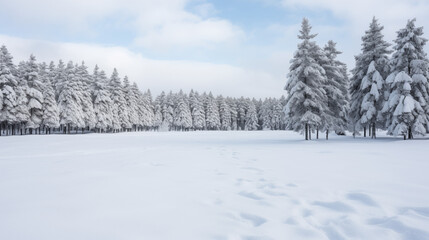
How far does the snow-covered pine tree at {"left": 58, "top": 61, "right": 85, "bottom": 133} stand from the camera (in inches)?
1699

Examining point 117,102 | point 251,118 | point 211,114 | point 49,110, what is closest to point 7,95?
point 49,110

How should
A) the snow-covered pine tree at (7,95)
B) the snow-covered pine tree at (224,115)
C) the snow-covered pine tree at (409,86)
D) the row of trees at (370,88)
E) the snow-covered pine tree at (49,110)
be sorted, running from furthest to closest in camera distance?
the snow-covered pine tree at (224,115), the snow-covered pine tree at (49,110), the snow-covered pine tree at (7,95), the row of trees at (370,88), the snow-covered pine tree at (409,86)

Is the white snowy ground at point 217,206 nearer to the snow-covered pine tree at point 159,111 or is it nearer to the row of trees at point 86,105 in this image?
the row of trees at point 86,105

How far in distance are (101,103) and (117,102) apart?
593cm

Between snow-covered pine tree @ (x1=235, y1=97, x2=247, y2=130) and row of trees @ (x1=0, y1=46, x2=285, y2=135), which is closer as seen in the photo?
row of trees @ (x1=0, y1=46, x2=285, y2=135)

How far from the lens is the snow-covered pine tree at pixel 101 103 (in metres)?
50.4

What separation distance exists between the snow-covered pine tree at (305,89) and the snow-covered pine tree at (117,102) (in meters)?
40.9

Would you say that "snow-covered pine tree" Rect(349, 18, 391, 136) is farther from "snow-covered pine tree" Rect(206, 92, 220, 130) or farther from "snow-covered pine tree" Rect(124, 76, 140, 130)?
Result: "snow-covered pine tree" Rect(206, 92, 220, 130)

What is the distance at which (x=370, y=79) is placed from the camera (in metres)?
25.6

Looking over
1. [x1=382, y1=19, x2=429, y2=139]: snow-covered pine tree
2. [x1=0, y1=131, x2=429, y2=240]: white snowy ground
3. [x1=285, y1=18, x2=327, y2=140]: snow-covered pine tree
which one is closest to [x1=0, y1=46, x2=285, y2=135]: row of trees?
[x1=285, y1=18, x2=327, y2=140]: snow-covered pine tree

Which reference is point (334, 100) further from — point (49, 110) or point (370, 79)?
point (49, 110)

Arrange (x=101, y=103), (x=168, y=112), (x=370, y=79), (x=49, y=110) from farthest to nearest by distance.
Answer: (x=168, y=112), (x=101, y=103), (x=49, y=110), (x=370, y=79)

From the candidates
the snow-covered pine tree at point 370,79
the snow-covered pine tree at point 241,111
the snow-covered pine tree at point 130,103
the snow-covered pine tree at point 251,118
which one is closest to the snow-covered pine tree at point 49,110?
the snow-covered pine tree at point 130,103

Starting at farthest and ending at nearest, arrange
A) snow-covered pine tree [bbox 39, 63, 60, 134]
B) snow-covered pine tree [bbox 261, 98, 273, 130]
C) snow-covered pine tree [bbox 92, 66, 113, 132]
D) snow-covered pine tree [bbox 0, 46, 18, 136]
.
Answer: snow-covered pine tree [bbox 261, 98, 273, 130] < snow-covered pine tree [bbox 92, 66, 113, 132] < snow-covered pine tree [bbox 39, 63, 60, 134] < snow-covered pine tree [bbox 0, 46, 18, 136]
